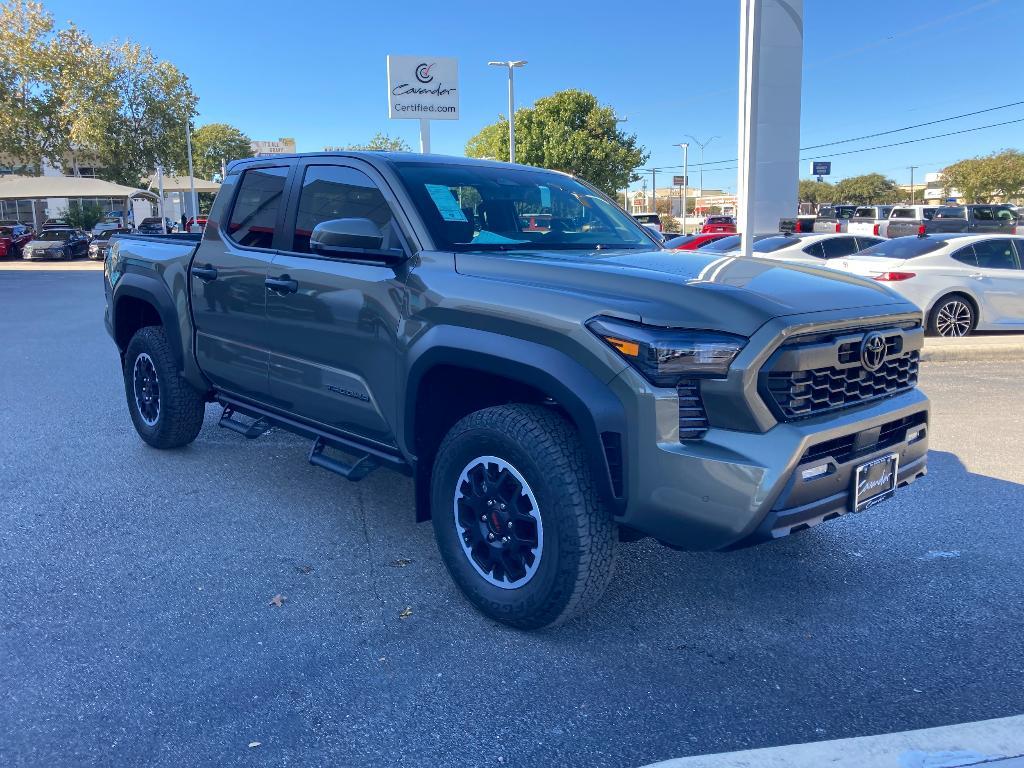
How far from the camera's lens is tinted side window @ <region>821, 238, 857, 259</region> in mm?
14500

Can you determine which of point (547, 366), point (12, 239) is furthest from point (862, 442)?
point (12, 239)

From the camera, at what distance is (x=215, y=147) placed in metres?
101

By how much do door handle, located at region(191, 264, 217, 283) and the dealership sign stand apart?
30.2 meters

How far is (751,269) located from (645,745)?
1.94 meters

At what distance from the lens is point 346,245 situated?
3.59 meters

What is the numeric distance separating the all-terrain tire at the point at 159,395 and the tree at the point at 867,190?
3962 inches

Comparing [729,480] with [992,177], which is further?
[992,177]

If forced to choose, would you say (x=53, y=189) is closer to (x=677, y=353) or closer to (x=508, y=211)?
(x=508, y=211)

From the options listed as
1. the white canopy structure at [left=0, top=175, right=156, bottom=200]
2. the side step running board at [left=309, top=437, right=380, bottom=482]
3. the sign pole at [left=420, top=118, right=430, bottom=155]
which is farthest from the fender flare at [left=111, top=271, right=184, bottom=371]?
the white canopy structure at [left=0, top=175, right=156, bottom=200]

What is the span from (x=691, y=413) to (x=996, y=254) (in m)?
10.6

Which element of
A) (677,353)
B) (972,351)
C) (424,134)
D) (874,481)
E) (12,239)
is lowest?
(972,351)

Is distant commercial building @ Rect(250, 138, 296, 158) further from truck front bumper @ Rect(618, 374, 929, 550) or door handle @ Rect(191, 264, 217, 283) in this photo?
truck front bumper @ Rect(618, 374, 929, 550)

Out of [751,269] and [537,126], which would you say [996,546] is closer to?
[751,269]

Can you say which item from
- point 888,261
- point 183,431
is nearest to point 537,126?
point 888,261
